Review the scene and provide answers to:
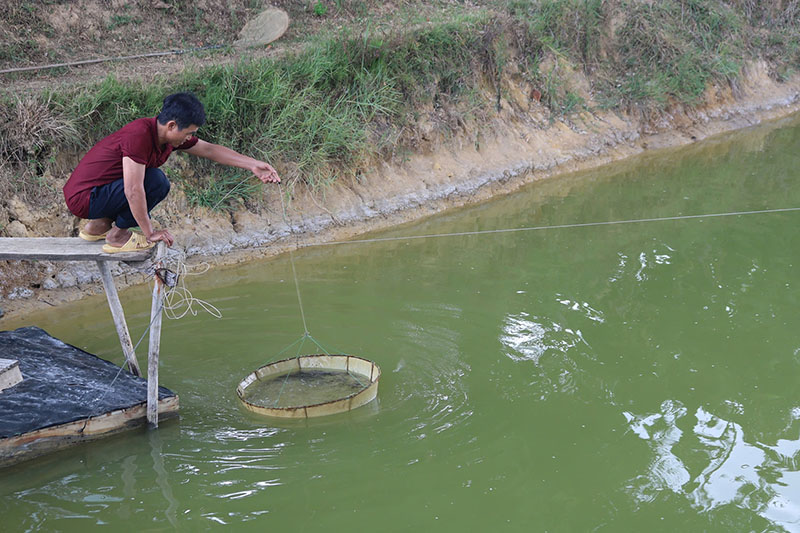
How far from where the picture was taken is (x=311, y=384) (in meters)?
4.57

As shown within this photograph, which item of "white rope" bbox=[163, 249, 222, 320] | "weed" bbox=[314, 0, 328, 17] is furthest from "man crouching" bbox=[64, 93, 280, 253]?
"weed" bbox=[314, 0, 328, 17]

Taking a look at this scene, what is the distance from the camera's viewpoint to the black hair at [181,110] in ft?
11.8

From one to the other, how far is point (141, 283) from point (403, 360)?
2450mm

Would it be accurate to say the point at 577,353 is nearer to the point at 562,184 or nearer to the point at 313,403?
the point at 313,403

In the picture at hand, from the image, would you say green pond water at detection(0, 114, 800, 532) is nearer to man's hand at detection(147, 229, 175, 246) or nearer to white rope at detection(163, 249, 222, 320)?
white rope at detection(163, 249, 222, 320)

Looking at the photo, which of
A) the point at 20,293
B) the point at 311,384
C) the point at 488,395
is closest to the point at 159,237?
the point at 311,384

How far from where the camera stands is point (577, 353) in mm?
4785

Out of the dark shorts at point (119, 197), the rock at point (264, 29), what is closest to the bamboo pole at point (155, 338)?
the dark shorts at point (119, 197)

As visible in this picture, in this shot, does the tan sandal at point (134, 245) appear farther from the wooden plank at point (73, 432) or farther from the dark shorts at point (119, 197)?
the wooden plank at point (73, 432)

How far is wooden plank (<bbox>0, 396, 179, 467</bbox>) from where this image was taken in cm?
370

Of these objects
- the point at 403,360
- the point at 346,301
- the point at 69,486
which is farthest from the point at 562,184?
the point at 69,486

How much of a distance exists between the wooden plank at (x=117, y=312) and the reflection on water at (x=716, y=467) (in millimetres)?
2829

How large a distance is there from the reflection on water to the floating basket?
148 centimetres

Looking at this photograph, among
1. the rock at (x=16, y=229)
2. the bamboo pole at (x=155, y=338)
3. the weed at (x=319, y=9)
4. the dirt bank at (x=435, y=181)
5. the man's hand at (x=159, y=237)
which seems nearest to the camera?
the man's hand at (x=159, y=237)
